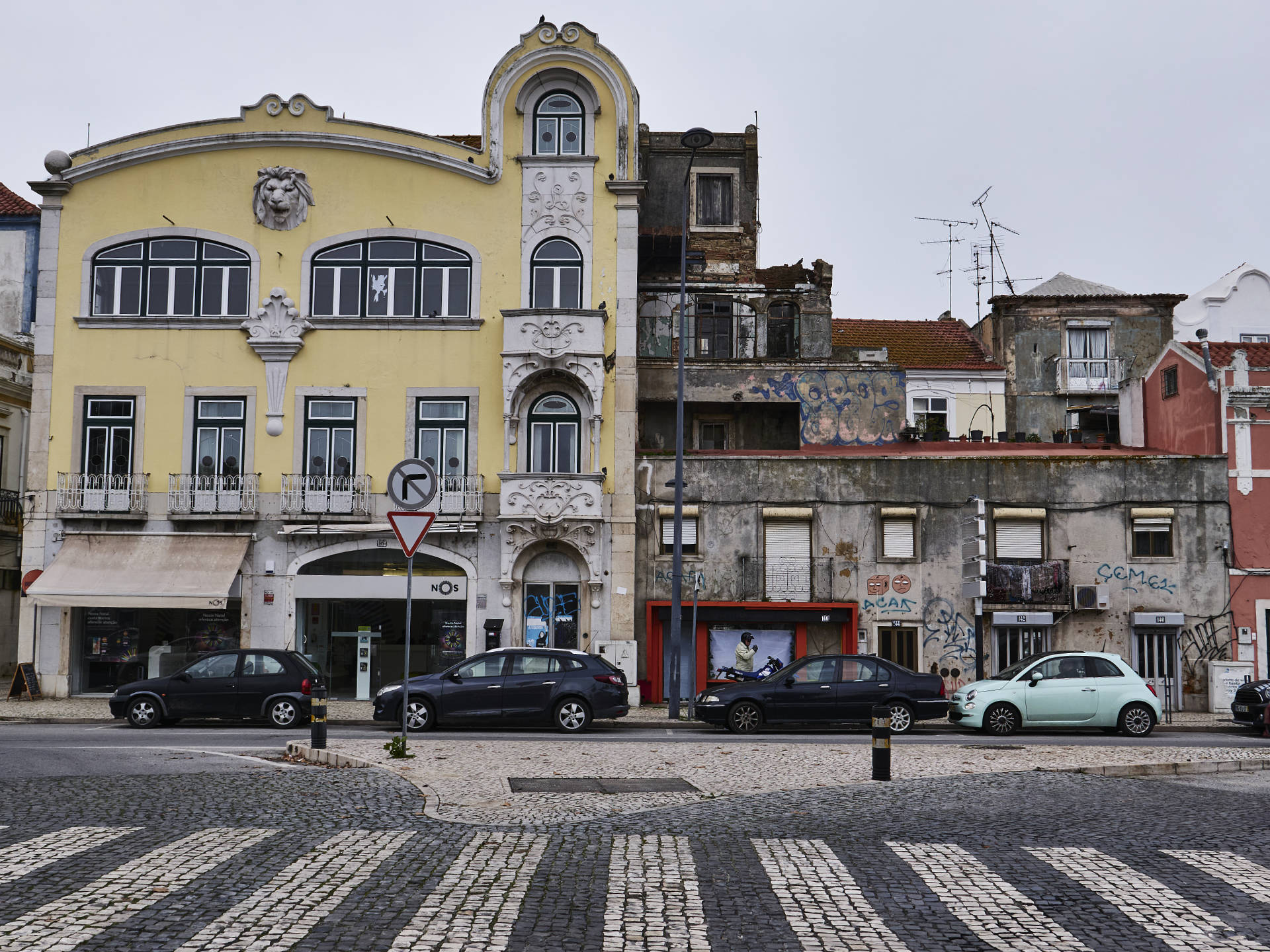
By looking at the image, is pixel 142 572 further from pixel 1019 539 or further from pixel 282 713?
pixel 1019 539

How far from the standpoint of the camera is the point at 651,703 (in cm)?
2927

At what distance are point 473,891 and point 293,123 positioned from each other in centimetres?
2652

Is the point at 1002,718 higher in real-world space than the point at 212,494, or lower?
lower

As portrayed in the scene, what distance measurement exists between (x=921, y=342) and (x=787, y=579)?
13664 millimetres

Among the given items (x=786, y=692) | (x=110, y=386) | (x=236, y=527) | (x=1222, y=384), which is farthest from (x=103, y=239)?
(x=1222, y=384)

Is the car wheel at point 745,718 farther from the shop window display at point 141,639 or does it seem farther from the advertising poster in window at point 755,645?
the shop window display at point 141,639

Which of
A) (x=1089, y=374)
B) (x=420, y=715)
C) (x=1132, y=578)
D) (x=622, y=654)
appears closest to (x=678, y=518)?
(x=622, y=654)

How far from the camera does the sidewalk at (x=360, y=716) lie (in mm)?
23625

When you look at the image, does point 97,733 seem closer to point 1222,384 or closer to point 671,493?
point 671,493

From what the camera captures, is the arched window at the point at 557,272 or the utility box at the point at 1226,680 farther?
the arched window at the point at 557,272

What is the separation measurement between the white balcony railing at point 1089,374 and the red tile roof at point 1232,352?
18.0 feet

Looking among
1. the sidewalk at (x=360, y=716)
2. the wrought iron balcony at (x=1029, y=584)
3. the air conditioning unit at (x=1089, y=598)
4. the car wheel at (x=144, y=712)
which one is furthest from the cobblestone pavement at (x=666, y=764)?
the wrought iron balcony at (x=1029, y=584)

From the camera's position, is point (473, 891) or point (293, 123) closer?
point (473, 891)

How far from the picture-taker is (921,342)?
1580 inches
